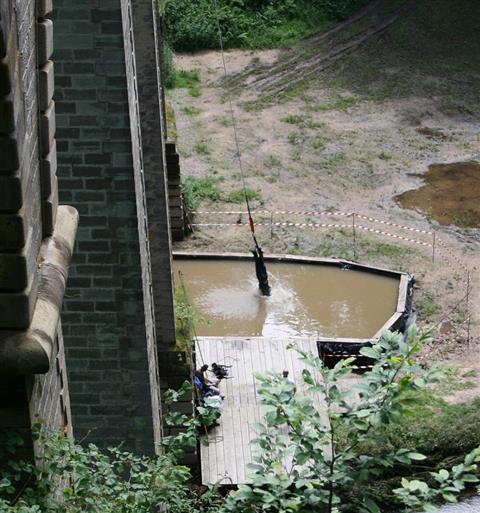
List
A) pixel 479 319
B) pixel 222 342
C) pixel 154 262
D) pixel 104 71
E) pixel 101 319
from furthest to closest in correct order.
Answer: pixel 479 319 → pixel 222 342 → pixel 154 262 → pixel 101 319 → pixel 104 71

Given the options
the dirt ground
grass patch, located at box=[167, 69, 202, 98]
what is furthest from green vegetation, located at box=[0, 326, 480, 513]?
grass patch, located at box=[167, 69, 202, 98]

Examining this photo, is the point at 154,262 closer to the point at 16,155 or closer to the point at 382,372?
the point at 382,372

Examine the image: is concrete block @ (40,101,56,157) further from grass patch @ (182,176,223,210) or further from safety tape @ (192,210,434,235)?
safety tape @ (192,210,434,235)

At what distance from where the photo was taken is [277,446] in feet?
21.2

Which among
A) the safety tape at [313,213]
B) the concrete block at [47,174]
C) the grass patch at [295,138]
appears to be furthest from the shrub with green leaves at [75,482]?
the grass patch at [295,138]

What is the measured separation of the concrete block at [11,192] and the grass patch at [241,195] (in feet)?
66.7

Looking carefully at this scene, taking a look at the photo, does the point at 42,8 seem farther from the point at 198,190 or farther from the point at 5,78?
the point at 198,190

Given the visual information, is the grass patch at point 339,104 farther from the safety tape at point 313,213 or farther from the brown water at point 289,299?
the brown water at point 289,299

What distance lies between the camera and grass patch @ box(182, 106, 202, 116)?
3030cm

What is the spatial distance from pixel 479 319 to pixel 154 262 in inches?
319

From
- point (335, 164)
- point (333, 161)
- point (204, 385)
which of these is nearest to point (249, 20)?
point (333, 161)

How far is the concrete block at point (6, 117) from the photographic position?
4.81 meters

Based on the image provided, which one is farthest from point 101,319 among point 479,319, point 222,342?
point 479,319

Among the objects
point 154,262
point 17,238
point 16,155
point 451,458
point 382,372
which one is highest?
point 16,155
